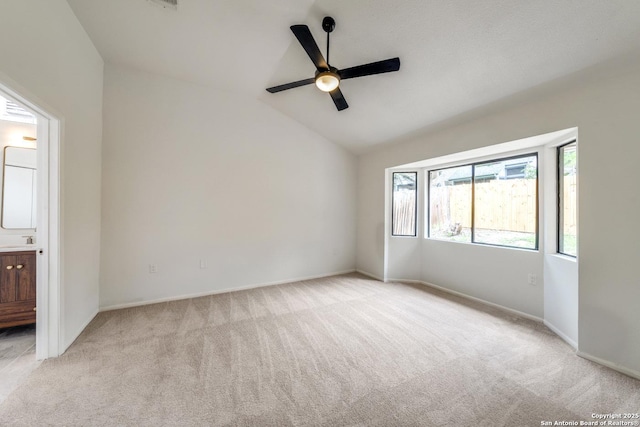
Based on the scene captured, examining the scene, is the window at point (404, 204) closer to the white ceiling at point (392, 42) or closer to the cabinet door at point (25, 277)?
the white ceiling at point (392, 42)

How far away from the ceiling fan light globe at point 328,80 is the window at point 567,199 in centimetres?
261

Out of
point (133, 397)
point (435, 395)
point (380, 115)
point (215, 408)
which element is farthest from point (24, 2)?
point (435, 395)

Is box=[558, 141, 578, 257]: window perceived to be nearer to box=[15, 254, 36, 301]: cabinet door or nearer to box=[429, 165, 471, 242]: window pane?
box=[429, 165, 471, 242]: window pane

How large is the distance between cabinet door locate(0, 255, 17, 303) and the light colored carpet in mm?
741

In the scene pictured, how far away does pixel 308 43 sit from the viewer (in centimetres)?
182

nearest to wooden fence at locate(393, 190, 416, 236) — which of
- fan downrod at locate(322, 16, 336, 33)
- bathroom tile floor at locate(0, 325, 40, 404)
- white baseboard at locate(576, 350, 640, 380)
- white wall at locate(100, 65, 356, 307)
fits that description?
white wall at locate(100, 65, 356, 307)

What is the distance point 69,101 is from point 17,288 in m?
1.94

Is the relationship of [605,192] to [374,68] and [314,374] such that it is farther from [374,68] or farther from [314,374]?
[314,374]

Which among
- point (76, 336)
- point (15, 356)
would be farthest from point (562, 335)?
point (15, 356)

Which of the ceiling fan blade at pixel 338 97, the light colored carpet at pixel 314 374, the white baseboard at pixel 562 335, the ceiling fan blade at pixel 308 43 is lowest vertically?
the light colored carpet at pixel 314 374

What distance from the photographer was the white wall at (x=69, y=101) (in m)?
1.53

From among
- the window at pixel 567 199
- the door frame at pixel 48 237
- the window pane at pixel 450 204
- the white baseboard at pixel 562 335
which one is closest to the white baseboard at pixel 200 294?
the door frame at pixel 48 237

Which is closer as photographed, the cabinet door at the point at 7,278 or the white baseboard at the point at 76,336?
the white baseboard at the point at 76,336

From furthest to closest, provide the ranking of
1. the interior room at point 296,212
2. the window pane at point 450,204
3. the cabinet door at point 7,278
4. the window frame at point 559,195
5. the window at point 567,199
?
the window pane at point 450,204
the window frame at point 559,195
the window at point 567,199
the cabinet door at point 7,278
the interior room at point 296,212
